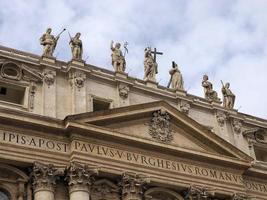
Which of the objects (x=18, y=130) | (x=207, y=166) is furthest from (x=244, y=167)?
(x=18, y=130)

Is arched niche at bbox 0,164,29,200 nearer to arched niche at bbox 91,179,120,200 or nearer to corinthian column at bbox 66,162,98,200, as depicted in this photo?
corinthian column at bbox 66,162,98,200

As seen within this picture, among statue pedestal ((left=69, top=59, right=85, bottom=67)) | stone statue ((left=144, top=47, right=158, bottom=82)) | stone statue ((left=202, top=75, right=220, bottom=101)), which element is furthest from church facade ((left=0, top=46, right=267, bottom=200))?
stone statue ((left=202, top=75, right=220, bottom=101))

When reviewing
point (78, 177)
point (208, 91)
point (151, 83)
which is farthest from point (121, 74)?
point (78, 177)

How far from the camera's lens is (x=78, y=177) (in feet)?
85.3

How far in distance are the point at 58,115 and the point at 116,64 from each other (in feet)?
16.8

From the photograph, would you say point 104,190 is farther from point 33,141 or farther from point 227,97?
point 227,97

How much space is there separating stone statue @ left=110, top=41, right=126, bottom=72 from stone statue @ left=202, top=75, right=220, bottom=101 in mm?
5784

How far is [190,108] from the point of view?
32938 mm

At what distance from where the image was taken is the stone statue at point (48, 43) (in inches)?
1165

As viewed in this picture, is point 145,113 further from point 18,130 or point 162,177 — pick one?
point 18,130

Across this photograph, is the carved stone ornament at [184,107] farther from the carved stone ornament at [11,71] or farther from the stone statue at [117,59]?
the carved stone ornament at [11,71]

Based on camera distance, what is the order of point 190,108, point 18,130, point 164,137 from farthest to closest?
point 190,108, point 164,137, point 18,130

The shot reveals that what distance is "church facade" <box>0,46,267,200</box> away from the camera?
25.8 m

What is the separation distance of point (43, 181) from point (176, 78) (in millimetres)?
11266
